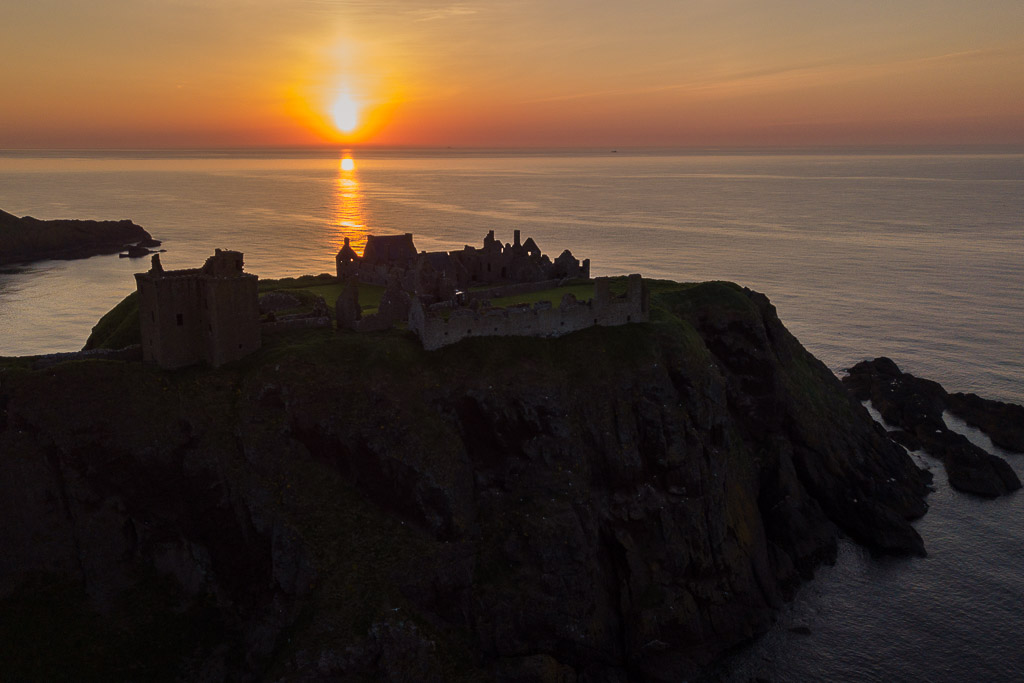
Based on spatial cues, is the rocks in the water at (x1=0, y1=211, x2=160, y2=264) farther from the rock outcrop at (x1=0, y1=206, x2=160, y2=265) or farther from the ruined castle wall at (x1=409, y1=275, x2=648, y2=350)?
the ruined castle wall at (x1=409, y1=275, x2=648, y2=350)

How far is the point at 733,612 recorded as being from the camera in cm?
5012

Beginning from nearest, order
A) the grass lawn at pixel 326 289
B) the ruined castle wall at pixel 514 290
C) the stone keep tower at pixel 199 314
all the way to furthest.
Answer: the stone keep tower at pixel 199 314, the grass lawn at pixel 326 289, the ruined castle wall at pixel 514 290

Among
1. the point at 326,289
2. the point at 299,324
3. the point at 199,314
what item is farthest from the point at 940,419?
the point at 199,314

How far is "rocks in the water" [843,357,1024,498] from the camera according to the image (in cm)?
6606

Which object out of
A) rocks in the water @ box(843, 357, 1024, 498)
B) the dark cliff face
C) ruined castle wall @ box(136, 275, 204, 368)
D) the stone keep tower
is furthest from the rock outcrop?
rocks in the water @ box(843, 357, 1024, 498)

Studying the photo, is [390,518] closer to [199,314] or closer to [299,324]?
[299,324]

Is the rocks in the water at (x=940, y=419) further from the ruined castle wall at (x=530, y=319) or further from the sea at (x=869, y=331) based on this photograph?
the ruined castle wall at (x=530, y=319)

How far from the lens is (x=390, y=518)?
4731 cm

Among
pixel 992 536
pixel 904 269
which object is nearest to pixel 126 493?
pixel 992 536

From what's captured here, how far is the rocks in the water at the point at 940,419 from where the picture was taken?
217ft

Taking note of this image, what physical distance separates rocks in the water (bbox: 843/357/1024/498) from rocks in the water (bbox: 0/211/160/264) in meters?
147

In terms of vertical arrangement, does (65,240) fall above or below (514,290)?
below

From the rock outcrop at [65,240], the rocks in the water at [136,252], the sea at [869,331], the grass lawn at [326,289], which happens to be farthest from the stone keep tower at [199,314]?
the rock outcrop at [65,240]

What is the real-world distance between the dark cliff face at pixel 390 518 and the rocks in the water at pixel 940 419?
13332 mm
